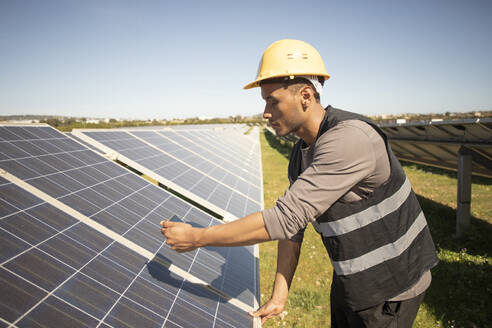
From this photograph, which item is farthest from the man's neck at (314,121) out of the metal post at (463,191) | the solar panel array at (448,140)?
the metal post at (463,191)

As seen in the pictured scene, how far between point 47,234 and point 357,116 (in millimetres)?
2876

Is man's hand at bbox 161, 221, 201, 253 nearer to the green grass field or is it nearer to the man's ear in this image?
the man's ear

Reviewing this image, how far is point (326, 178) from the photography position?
143 cm

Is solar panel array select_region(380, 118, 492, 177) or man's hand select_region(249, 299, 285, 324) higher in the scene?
solar panel array select_region(380, 118, 492, 177)

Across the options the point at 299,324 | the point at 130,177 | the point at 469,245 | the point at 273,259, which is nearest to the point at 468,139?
the point at 469,245

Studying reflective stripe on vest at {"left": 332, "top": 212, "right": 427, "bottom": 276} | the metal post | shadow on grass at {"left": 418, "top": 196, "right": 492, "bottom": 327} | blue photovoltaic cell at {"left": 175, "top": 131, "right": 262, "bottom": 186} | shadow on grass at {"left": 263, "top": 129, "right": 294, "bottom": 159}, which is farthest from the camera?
shadow on grass at {"left": 263, "top": 129, "right": 294, "bottom": 159}

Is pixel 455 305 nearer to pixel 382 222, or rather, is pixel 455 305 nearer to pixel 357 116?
pixel 382 222

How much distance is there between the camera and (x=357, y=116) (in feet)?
5.65

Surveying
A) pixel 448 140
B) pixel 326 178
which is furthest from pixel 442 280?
pixel 326 178

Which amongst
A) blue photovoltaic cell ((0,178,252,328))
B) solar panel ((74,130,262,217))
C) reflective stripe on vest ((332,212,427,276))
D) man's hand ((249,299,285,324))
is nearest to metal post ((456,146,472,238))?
solar panel ((74,130,262,217))

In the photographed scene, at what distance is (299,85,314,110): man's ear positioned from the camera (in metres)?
1.71

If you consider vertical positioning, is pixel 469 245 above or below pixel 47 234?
below

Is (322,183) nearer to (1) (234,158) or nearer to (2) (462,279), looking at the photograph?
(2) (462,279)

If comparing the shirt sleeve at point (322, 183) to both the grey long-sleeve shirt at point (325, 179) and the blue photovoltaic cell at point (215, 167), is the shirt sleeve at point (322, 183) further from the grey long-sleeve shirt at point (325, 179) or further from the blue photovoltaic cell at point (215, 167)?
the blue photovoltaic cell at point (215, 167)
